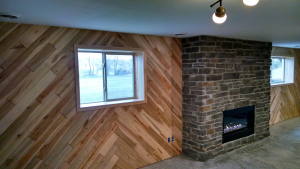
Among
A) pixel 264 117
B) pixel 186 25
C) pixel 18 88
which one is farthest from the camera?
pixel 264 117

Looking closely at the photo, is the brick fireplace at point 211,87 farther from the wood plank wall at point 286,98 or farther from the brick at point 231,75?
the wood plank wall at point 286,98

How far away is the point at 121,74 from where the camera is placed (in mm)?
3559

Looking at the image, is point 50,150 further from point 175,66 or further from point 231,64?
point 231,64

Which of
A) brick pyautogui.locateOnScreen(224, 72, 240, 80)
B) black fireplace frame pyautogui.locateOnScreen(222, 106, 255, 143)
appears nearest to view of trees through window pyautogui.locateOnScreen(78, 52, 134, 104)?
brick pyautogui.locateOnScreen(224, 72, 240, 80)

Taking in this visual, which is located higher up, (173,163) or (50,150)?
(50,150)

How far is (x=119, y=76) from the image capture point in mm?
3537

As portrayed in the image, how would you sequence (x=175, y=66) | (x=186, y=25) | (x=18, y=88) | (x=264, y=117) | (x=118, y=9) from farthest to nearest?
(x=264, y=117) → (x=175, y=66) → (x=186, y=25) → (x=18, y=88) → (x=118, y=9)

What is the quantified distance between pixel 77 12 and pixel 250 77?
3970mm

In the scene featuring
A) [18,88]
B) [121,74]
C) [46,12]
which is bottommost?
[18,88]

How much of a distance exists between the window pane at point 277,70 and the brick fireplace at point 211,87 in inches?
89.4

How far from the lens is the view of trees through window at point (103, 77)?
3213 mm

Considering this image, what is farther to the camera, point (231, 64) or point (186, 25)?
point (231, 64)

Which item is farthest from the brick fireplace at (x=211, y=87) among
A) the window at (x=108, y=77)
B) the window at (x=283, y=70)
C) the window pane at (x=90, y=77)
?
the window at (x=283, y=70)

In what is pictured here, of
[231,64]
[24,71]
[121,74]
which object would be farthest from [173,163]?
[24,71]
